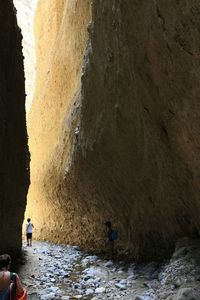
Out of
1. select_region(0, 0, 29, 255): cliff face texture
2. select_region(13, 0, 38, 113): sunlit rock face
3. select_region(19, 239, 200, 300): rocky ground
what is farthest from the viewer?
select_region(13, 0, 38, 113): sunlit rock face

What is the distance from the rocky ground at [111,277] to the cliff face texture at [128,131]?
611 millimetres

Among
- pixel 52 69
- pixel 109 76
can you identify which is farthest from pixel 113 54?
pixel 52 69

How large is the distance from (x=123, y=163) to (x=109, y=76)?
215 cm

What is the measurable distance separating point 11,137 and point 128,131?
111 inches

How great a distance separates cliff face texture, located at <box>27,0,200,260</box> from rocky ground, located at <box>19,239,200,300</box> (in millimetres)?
611

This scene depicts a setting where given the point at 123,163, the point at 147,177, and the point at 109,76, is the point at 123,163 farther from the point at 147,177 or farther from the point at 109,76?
the point at 109,76

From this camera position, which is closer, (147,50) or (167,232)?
(147,50)

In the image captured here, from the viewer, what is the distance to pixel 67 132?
1555 centimetres

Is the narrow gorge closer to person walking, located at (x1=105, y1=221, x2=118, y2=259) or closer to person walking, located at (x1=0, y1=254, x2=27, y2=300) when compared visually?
person walking, located at (x1=105, y1=221, x2=118, y2=259)

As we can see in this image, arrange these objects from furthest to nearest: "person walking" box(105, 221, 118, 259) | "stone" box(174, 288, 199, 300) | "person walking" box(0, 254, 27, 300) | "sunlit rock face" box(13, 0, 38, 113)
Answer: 1. "sunlit rock face" box(13, 0, 38, 113)
2. "person walking" box(105, 221, 118, 259)
3. "stone" box(174, 288, 199, 300)
4. "person walking" box(0, 254, 27, 300)

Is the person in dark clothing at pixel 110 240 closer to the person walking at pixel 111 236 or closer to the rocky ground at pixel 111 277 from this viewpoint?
the person walking at pixel 111 236

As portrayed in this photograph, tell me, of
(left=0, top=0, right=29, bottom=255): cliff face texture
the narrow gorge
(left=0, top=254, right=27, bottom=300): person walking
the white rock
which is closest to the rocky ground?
the white rock

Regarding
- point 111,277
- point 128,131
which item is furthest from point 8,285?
point 128,131

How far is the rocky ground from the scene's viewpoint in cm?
696
